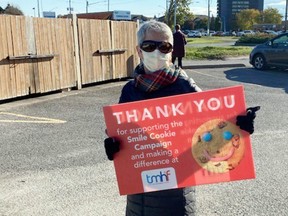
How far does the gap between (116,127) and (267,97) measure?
7.85m

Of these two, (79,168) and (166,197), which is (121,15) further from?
(166,197)

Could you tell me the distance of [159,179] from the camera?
7.45 ft

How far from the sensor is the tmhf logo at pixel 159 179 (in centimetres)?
226

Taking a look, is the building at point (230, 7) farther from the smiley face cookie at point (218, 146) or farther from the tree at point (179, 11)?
the smiley face cookie at point (218, 146)

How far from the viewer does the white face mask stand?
2.21m

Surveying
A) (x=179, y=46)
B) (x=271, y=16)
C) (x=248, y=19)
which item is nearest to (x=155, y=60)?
(x=179, y=46)

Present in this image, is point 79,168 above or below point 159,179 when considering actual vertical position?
below

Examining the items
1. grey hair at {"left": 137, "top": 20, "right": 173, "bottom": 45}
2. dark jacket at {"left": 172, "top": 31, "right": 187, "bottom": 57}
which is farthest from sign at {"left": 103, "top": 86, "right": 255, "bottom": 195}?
dark jacket at {"left": 172, "top": 31, "right": 187, "bottom": 57}

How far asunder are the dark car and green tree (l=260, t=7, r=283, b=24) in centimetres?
9901

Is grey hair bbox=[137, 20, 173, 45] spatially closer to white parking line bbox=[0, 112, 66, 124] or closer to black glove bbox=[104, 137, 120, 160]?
black glove bbox=[104, 137, 120, 160]

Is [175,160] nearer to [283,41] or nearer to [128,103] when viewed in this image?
[128,103]

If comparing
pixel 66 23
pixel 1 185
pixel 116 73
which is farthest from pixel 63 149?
pixel 116 73

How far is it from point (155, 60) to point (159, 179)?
719mm

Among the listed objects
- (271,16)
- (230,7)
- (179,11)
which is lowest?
(179,11)
